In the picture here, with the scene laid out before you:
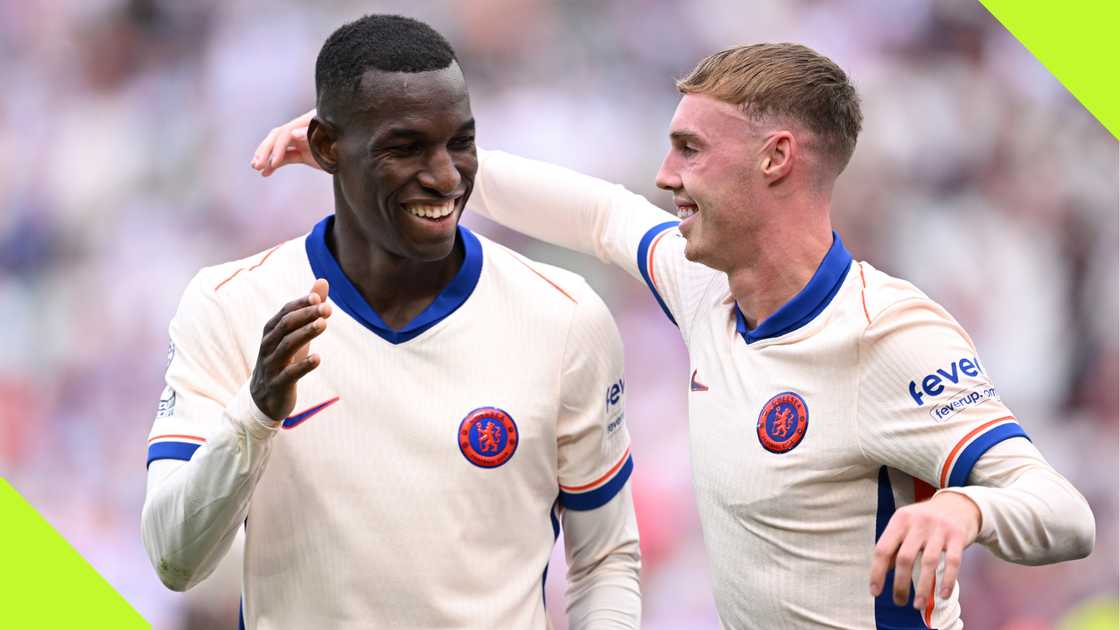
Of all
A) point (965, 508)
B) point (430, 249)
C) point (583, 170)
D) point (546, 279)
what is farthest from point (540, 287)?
point (583, 170)

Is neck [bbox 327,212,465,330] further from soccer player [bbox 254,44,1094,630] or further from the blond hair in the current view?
the blond hair

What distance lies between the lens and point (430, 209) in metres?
2.43

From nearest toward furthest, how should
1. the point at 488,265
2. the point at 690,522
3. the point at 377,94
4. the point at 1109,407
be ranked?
the point at 377,94
the point at 488,265
the point at 690,522
the point at 1109,407

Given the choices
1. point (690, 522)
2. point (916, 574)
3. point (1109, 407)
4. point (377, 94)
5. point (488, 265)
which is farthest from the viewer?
point (1109, 407)

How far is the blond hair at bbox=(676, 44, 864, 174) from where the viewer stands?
8.38 ft

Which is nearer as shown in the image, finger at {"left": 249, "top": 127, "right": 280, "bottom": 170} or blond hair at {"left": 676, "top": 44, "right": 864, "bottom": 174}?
blond hair at {"left": 676, "top": 44, "right": 864, "bottom": 174}

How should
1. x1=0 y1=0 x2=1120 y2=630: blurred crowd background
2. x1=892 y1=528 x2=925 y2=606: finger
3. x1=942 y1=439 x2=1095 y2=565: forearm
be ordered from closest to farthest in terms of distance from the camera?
x1=892 y1=528 x2=925 y2=606: finger → x1=942 y1=439 x2=1095 y2=565: forearm → x1=0 y1=0 x2=1120 y2=630: blurred crowd background

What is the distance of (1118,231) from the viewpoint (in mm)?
5387

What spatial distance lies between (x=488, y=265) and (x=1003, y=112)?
11.4 feet

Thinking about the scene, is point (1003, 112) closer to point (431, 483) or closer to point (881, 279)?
point (881, 279)

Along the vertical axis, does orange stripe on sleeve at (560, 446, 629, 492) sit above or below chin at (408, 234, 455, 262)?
below

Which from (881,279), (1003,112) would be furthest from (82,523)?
(1003,112)

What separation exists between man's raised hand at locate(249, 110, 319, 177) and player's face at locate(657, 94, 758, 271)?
2.39 ft

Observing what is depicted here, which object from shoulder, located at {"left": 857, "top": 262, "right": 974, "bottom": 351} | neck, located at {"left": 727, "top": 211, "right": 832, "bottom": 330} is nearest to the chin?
neck, located at {"left": 727, "top": 211, "right": 832, "bottom": 330}
